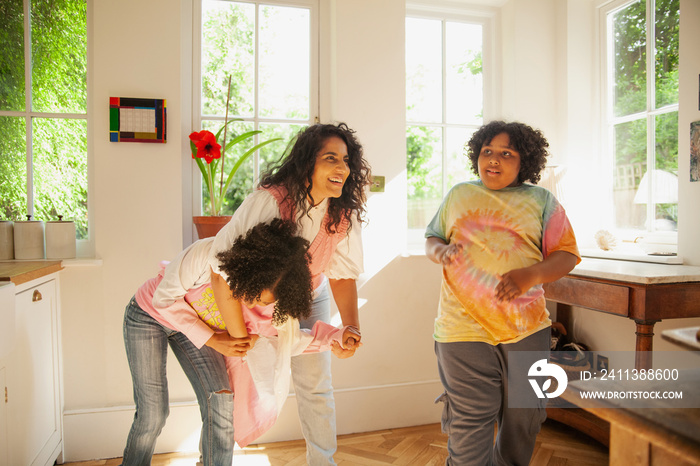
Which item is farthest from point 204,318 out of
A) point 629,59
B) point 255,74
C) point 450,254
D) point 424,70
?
point 629,59

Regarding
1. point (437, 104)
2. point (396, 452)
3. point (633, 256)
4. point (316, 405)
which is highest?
point (437, 104)

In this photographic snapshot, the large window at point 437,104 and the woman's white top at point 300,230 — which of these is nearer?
the woman's white top at point 300,230

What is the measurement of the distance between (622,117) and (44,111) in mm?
3056

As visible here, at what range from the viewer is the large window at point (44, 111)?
229cm

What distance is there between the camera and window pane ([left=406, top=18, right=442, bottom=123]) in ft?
9.48

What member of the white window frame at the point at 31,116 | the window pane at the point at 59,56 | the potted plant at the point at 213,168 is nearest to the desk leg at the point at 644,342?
the potted plant at the point at 213,168

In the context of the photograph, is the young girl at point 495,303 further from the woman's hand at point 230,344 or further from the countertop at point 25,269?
the countertop at point 25,269

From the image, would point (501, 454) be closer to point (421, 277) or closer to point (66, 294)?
point (421, 277)

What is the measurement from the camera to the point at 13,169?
229 cm

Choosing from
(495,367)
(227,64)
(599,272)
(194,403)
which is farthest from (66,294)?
(599,272)

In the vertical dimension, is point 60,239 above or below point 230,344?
above

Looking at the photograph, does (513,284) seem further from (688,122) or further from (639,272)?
(688,122)

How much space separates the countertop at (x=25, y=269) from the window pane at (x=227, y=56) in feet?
3.44

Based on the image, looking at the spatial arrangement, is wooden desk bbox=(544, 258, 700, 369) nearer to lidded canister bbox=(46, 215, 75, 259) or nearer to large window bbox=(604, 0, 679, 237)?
large window bbox=(604, 0, 679, 237)
